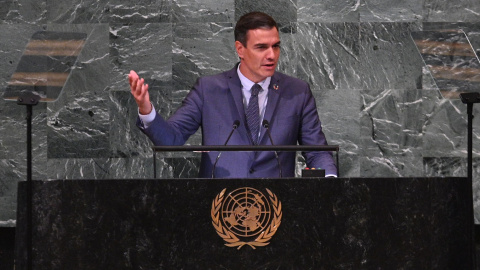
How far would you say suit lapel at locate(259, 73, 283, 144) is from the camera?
Result: 14.0 feet

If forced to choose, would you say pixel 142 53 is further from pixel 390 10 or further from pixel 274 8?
pixel 390 10

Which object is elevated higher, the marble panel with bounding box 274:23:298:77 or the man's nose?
the marble panel with bounding box 274:23:298:77

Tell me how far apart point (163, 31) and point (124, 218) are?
284 cm

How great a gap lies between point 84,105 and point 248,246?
2932mm

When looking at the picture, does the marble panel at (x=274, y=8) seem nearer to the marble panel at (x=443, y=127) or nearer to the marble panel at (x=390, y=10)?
the marble panel at (x=390, y=10)

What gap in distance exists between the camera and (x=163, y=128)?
410 cm

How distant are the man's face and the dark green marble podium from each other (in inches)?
50.6

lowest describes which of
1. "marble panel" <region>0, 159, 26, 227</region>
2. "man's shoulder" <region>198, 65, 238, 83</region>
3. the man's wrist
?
"marble panel" <region>0, 159, 26, 227</region>

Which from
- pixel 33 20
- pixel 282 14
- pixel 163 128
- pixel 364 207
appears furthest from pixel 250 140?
pixel 33 20

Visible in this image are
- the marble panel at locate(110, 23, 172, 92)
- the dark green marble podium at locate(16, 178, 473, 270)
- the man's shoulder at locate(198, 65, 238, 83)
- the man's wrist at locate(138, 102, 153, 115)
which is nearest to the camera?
the dark green marble podium at locate(16, 178, 473, 270)

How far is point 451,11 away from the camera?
5730mm

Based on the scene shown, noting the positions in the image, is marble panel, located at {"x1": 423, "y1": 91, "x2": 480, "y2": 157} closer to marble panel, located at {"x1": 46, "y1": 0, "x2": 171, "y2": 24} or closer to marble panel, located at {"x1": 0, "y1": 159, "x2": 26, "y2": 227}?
marble panel, located at {"x1": 46, "y1": 0, "x2": 171, "y2": 24}

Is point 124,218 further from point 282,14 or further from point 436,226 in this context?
point 282,14

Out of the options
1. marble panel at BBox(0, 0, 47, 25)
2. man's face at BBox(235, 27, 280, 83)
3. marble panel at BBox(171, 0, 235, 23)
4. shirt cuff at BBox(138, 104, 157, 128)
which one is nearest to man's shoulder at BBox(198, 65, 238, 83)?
man's face at BBox(235, 27, 280, 83)
